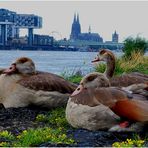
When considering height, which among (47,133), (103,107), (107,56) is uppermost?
(107,56)

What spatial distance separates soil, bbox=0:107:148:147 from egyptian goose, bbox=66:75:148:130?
17 cm

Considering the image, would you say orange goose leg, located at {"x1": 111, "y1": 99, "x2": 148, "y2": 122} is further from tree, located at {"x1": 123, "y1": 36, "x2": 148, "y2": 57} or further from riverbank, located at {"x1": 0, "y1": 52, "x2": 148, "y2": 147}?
tree, located at {"x1": 123, "y1": 36, "x2": 148, "y2": 57}

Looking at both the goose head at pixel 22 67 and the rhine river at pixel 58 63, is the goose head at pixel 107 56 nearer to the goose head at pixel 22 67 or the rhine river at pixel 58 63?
the goose head at pixel 22 67

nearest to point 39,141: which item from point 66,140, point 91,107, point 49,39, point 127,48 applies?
point 66,140

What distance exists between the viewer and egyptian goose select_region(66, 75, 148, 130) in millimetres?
7566

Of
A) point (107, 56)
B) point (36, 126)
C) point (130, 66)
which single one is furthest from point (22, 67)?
point (130, 66)

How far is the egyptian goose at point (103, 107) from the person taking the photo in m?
7.57

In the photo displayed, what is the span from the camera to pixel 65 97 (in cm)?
1058

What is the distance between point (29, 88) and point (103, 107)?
2810 mm

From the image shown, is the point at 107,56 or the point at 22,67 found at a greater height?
the point at 107,56

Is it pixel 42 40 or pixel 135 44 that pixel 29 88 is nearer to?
pixel 135 44

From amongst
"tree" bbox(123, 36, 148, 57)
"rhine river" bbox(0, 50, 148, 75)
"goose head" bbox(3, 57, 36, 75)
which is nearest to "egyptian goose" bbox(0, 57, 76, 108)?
"goose head" bbox(3, 57, 36, 75)

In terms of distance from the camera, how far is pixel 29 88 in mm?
10383

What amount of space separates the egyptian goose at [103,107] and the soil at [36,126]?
0.55 feet
